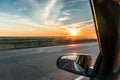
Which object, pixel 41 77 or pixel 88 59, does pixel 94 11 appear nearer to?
pixel 88 59

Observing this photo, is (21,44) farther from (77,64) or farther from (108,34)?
(108,34)

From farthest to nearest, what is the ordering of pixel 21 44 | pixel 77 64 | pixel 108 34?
pixel 21 44, pixel 77 64, pixel 108 34

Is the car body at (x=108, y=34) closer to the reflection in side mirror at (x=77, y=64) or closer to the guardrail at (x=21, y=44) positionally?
the reflection in side mirror at (x=77, y=64)

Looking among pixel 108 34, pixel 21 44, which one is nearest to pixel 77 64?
pixel 108 34

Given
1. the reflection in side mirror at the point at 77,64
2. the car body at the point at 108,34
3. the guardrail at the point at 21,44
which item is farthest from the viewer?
the guardrail at the point at 21,44

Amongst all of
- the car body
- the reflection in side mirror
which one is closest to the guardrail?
the reflection in side mirror

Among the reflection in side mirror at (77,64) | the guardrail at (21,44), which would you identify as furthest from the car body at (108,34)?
the guardrail at (21,44)

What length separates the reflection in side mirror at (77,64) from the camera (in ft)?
6.14

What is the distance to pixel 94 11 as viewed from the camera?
59.7 inches

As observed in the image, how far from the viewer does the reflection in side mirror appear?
187 centimetres

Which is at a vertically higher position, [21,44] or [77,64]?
[77,64]

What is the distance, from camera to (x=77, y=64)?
2018 mm

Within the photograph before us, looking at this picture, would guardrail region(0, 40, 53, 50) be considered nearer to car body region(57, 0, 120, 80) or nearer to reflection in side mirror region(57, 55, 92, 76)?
reflection in side mirror region(57, 55, 92, 76)

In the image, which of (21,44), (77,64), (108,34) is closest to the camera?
(108,34)
